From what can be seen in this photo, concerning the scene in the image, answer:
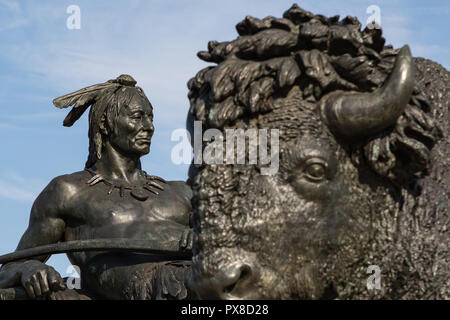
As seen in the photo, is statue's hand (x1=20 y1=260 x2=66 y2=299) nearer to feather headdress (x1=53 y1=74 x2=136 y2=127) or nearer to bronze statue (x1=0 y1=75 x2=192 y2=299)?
bronze statue (x1=0 y1=75 x2=192 y2=299)

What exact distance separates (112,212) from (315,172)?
2728 mm

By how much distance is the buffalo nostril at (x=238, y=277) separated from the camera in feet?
10.6

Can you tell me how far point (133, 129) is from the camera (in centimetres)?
635

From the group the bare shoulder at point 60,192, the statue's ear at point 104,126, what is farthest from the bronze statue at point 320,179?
the statue's ear at point 104,126

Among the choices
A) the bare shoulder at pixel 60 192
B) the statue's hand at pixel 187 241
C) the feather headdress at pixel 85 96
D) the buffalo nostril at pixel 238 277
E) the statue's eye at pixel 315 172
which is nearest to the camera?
the buffalo nostril at pixel 238 277

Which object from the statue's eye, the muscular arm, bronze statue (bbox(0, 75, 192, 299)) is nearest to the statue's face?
bronze statue (bbox(0, 75, 192, 299))

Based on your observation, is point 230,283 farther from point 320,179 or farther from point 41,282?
point 41,282

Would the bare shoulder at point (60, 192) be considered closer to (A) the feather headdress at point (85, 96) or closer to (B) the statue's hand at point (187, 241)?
(A) the feather headdress at point (85, 96)

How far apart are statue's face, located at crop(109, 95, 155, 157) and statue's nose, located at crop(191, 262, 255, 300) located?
3.15 metres

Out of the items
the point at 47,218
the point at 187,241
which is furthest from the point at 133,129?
the point at 187,241
